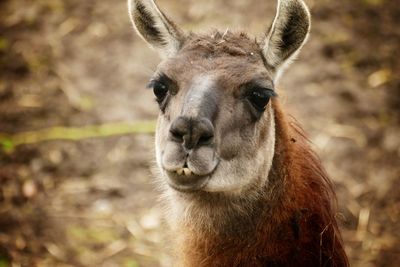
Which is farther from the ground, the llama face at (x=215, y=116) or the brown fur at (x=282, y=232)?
the llama face at (x=215, y=116)

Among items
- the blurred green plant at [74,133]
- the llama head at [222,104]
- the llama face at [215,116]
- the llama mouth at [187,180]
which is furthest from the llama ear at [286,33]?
the blurred green plant at [74,133]

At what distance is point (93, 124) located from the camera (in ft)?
29.5

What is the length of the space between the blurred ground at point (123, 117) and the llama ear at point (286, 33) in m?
1.54

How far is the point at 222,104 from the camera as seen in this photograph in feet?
14.3

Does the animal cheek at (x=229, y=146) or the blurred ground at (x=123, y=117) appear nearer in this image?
the animal cheek at (x=229, y=146)

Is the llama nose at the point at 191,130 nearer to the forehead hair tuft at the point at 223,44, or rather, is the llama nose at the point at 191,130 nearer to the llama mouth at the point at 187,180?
the llama mouth at the point at 187,180

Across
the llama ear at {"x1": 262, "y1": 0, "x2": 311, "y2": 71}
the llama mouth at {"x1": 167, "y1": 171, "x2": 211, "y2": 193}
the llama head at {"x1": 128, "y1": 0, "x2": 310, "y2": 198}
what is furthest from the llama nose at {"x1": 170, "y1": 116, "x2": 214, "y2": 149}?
the llama ear at {"x1": 262, "y1": 0, "x2": 311, "y2": 71}

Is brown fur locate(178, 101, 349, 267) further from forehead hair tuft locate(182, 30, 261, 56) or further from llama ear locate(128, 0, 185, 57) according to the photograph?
llama ear locate(128, 0, 185, 57)

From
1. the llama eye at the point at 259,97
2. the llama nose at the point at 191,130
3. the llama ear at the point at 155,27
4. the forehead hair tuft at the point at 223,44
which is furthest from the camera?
the llama ear at the point at 155,27

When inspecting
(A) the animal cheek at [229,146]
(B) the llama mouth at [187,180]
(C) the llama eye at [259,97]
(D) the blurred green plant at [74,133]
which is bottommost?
(D) the blurred green plant at [74,133]

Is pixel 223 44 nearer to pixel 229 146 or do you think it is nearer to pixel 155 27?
pixel 155 27

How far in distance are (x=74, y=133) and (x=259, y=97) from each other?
4864 mm

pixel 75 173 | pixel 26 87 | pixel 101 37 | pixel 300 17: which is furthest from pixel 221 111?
pixel 101 37

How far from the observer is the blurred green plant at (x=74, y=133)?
853 cm
